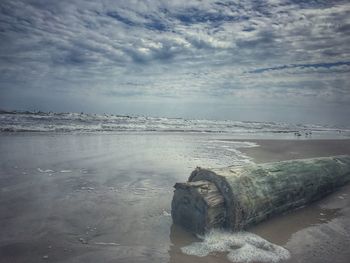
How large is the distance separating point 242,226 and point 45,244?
2475mm

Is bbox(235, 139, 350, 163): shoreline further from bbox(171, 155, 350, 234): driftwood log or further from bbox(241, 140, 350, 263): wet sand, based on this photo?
bbox(171, 155, 350, 234): driftwood log

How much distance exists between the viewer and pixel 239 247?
3178mm

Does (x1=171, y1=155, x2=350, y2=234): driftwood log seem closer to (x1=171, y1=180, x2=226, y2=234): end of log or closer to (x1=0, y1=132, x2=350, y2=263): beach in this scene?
(x1=171, y1=180, x2=226, y2=234): end of log

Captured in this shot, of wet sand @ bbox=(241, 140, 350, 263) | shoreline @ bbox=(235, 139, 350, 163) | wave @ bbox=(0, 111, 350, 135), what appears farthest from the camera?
wave @ bbox=(0, 111, 350, 135)

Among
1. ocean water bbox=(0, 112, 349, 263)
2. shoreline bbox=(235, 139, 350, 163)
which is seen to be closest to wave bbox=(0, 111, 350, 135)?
shoreline bbox=(235, 139, 350, 163)

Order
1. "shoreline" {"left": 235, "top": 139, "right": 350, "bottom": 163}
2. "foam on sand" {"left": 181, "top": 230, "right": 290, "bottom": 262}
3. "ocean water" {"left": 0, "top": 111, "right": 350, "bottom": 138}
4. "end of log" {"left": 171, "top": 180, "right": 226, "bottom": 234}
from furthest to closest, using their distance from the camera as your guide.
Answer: "ocean water" {"left": 0, "top": 111, "right": 350, "bottom": 138} → "shoreline" {"left": 235, "top": 139, "right": 350, "bottom": 163} → "end of log" {"left": 171, "top": 180, "right": 226, "bottom": 234} → "foam on sand" {"left": 181, "top": 230, "right": 290, "bottom": 262}

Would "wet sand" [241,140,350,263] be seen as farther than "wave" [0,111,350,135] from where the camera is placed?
No

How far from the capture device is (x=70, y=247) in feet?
9.97

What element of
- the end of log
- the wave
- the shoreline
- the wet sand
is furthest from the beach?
the wave

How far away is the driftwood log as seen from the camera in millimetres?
3418

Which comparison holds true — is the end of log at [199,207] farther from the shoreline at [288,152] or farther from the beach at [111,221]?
the shoreline at [288,152]

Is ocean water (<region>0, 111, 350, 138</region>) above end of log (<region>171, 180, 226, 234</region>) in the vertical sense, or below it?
above

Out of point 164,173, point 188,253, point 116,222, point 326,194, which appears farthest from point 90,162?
point 326,194

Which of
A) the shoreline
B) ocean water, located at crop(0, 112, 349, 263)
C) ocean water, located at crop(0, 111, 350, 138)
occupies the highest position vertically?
ocean water, located at crop(0, 111, 350, 138)
